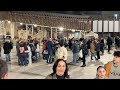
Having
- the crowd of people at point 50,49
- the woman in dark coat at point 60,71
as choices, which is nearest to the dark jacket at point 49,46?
the crowd of people at point 50,49

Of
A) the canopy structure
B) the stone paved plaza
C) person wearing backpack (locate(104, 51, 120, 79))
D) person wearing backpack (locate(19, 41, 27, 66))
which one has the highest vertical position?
the canopy structure

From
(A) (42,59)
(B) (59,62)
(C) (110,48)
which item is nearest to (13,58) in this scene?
(A) (42,59)

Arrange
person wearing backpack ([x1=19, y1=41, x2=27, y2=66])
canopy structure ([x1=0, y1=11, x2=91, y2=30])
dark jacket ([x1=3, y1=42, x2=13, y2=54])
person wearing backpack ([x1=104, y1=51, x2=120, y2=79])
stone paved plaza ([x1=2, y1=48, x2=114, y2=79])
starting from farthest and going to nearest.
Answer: canopy structure ([x1=0, y1=11, x2=91, y2=30]), dark jacket ([x1=3, y1=42, x2=13, y2=54]), person wearing backpack ([x1=19, y1=41, x2=27, y2=66]), stone paved plaza ([x1=2, y1=48, x2=114, y2=79]), person wearing backpack ([x1=104, y1=51, x2=120, y2=79])

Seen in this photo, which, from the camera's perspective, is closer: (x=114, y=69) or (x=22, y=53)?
(x=114, y=69)

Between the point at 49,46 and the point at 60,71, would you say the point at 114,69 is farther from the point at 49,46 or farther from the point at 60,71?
the point at 49,46

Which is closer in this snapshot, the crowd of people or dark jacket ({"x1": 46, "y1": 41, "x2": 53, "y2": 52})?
the crowd of people

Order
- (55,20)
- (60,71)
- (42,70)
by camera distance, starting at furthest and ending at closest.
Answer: (55,20) < (42,70) < (60,71)

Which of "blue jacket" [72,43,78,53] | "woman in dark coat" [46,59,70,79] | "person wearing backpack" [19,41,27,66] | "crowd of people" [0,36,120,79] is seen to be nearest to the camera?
"woman in dark coat" [46,59,70,79]

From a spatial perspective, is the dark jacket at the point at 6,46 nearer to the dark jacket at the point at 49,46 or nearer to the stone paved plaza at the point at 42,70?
the stone paved plaza at the point at 42,70

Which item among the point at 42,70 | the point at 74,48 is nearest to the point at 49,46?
the point at 74,48

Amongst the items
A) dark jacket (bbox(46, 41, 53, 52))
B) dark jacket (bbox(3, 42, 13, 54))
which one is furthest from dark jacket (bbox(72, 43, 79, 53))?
dark jacket (bbox(3, 42, 13, 54))

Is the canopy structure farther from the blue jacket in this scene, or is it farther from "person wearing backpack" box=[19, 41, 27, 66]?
"person wearing backpack" box=[19, 41, 27, 66]
